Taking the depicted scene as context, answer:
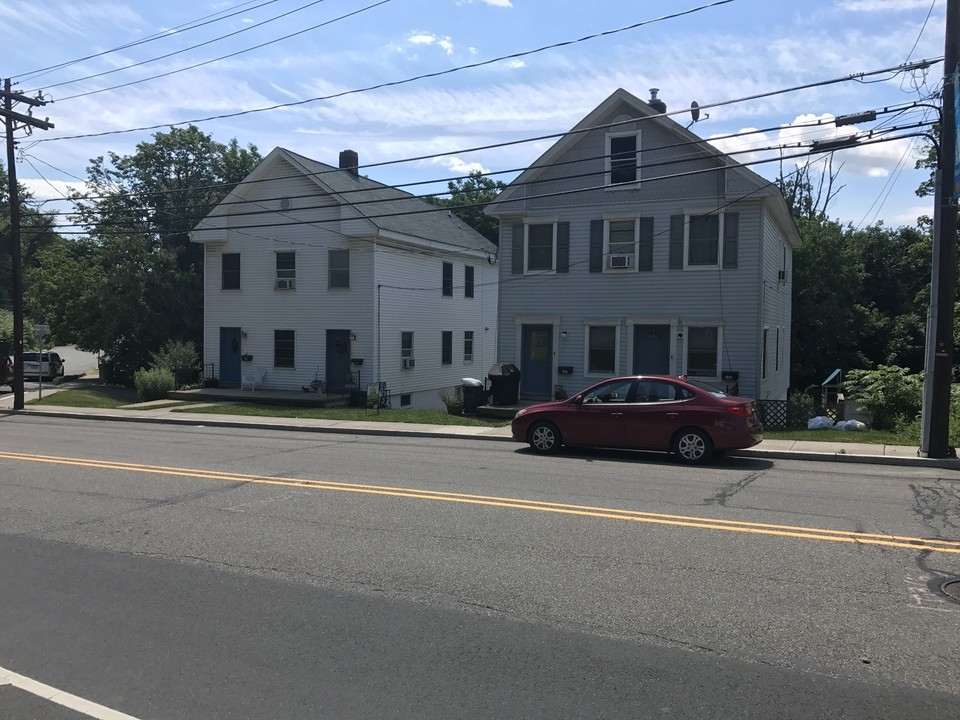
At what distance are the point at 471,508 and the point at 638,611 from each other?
3.56 metres

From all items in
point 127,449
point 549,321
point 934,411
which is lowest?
point 127,449

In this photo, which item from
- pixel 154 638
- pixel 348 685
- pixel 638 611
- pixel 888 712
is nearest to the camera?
pixel 888 712

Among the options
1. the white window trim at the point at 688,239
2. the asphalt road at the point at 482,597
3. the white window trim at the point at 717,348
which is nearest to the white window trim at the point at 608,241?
the white window trim at the point at 688,239

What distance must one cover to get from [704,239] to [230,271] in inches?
711

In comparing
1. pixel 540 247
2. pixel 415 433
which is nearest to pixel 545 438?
pixel 415 433

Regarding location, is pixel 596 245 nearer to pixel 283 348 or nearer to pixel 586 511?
pixel 283 348

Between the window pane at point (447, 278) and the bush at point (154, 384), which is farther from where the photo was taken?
the window pane at point (447, 278)

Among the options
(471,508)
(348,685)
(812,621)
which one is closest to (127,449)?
(471,508)

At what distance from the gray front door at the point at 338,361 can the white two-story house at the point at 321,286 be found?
1.4 inches

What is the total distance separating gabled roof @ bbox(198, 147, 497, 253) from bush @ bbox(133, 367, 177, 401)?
656 cm

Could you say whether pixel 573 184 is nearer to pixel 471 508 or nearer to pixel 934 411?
pixel 934 411

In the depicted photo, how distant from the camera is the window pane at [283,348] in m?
27.9

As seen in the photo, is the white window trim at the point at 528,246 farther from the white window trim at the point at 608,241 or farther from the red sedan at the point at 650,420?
the red sedan at the point at 650,420

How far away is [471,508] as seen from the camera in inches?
339
